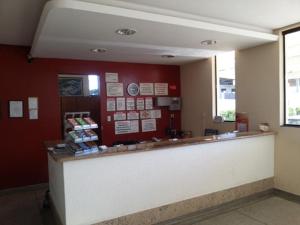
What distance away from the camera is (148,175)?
280 centimetres

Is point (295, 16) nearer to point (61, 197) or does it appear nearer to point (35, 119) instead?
point (61, 197)

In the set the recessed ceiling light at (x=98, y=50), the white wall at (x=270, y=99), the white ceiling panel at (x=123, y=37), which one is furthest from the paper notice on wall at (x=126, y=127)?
the white wall at (x=270, y=99)

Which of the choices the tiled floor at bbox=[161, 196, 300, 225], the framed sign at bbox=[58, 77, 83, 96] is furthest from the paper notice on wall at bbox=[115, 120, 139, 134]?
the tiled floor at bbox=[161, 196, 300, 225]

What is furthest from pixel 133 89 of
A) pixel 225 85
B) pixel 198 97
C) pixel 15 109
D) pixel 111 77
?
pixel 15 109

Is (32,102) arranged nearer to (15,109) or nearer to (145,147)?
(15,109)

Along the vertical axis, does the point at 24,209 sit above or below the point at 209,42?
below

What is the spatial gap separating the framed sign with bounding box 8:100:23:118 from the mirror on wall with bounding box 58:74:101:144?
69cm

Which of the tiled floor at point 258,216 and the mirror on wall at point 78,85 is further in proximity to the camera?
the mirror on wall at point 78,85

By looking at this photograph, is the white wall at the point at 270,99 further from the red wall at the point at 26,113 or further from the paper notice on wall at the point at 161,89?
the red wall at the point at 26,113

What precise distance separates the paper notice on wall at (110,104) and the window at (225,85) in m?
2.11

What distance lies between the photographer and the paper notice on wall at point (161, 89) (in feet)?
18.5

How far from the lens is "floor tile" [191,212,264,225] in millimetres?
2984

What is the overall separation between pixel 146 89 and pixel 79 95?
148cm

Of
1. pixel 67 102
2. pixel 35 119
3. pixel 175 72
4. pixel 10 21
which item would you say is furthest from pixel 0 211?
pixel 175 72
